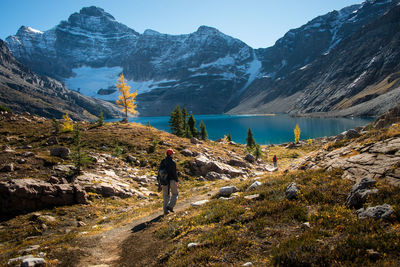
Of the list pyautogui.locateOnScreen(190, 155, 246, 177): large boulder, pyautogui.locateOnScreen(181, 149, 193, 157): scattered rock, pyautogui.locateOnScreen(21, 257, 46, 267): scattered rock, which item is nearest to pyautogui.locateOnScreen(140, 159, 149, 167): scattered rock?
pyautogui.locateOnScreen(190, 155, 246, 177): large boulder

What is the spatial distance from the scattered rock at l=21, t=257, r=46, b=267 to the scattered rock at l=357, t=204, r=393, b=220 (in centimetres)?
941

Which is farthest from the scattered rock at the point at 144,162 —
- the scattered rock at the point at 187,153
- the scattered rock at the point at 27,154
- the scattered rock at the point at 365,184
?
the scattered rock at the point at 365,184

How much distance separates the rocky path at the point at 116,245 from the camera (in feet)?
23.7

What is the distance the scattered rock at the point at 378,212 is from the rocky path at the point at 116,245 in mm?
6392

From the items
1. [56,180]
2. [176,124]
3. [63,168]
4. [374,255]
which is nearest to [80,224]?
[56,180]

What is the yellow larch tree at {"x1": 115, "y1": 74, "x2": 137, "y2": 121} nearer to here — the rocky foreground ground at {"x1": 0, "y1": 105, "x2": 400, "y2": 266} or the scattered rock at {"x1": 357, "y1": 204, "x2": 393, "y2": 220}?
the rocky foreground ground at {"x1": 0, "y1": 105, "x2": 400, "y2": 266}

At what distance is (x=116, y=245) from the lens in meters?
8.58

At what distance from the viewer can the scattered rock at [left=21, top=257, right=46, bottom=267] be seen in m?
6.24

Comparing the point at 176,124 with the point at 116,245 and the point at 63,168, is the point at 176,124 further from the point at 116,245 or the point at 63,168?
the point at 116,245

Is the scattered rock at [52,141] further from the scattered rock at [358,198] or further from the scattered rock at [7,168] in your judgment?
the scattered rock at [358,198]

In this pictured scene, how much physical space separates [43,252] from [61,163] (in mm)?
11600

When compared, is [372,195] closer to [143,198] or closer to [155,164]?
[143,198]

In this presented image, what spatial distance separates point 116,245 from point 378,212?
894cm

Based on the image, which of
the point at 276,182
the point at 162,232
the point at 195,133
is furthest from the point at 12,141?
the point at 195,133
